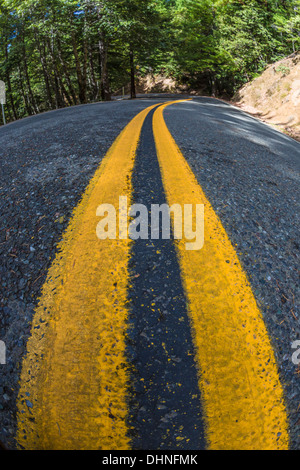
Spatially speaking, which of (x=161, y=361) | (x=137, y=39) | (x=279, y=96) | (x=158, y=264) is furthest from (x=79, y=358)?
(x=137, y=39)

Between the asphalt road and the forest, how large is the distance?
12781mm

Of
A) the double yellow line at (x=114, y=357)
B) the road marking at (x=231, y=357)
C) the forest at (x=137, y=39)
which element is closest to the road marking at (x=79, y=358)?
the double yellow line at (x=114, y=357)

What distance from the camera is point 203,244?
1191 mm

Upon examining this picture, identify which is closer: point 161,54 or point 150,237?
point 150,237

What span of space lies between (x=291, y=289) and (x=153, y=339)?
68 cm

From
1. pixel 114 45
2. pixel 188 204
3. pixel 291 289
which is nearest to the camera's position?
pixel 291 289

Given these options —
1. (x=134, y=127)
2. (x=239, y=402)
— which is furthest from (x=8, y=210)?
(x=134, y=127)

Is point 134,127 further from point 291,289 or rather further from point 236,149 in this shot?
point 291,289

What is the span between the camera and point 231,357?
0.83m

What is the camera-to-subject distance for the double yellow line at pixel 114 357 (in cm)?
73

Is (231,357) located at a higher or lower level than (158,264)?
lower

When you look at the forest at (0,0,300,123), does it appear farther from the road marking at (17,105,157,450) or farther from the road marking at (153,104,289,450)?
the road marking at (153,104,289,450)

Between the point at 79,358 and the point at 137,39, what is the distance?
1636cm

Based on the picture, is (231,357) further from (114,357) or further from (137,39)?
(137,39)
